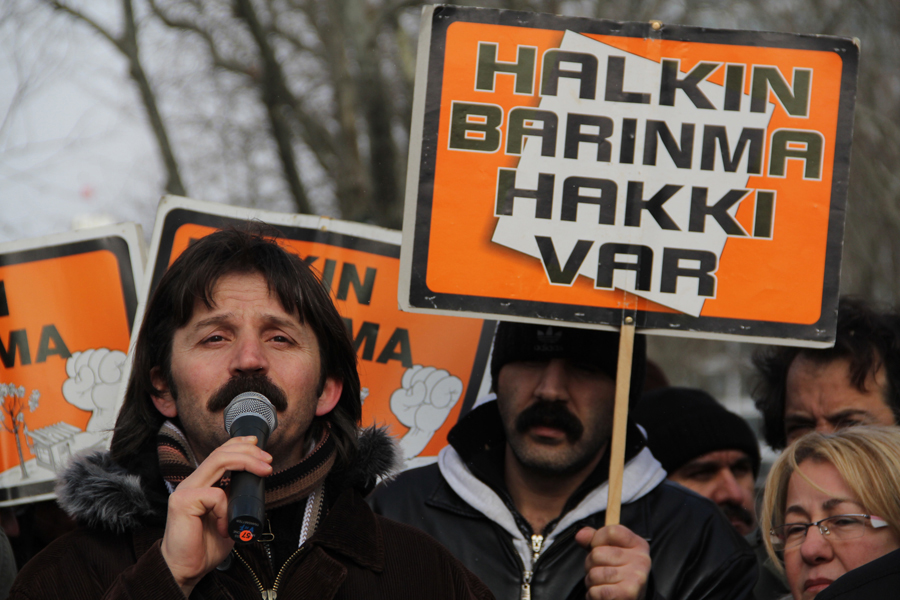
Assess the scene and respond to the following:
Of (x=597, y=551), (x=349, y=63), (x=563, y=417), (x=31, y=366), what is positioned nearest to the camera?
(x=597, y=551)

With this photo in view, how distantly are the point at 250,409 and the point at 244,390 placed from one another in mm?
133

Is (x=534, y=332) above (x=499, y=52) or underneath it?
underneath

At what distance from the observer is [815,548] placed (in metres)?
2.51

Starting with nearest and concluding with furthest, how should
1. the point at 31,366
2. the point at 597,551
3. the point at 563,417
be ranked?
the point at 597,551 < the point at 563,417 < the point at 31,366

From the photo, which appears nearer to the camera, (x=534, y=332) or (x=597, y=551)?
(x=597, y=551)

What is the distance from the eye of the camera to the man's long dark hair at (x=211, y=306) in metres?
2.30

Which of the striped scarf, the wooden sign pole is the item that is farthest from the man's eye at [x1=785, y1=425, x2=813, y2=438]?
the striped scarf

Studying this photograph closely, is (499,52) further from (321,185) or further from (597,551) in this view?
(321,185)

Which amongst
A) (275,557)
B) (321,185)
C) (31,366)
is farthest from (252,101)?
(275,557)

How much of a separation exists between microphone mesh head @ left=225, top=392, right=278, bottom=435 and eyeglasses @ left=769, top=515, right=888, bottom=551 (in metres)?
1.44

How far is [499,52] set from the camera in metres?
2.77

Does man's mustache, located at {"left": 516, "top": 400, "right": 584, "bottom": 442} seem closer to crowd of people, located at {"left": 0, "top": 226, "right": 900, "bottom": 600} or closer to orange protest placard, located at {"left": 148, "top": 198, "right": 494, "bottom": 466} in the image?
crowd of people, located at {"left": 0, "top": 226, "right": 900, "bottom": 600}

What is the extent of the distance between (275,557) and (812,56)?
6.52ft

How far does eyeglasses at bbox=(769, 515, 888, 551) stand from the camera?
2.48 meters
